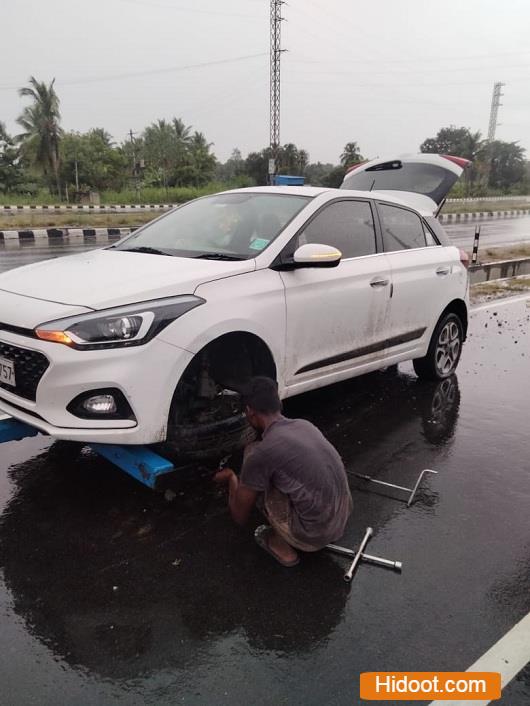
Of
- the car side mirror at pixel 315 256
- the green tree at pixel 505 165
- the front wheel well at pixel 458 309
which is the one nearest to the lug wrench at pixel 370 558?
the car side mirror at pixel 315 256

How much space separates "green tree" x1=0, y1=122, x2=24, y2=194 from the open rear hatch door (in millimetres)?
45761

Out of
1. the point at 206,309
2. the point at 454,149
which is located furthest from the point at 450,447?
the point at 454,149

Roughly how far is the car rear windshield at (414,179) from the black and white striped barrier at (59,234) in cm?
1427

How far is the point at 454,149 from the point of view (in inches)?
2675

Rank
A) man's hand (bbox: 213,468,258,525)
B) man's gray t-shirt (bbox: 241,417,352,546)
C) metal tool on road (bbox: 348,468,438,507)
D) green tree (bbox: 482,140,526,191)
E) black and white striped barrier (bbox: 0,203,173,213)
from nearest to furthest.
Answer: man's gray t-shirt (bbox: 241,417,352,546)
man's hand (bbox: 213,468,258,525)
metal tool on road (bbox: 348,468,438,507)
black and white striped barrier (bbox: 0,203,173,213)
green tree (bbox: 482,140,526,191)

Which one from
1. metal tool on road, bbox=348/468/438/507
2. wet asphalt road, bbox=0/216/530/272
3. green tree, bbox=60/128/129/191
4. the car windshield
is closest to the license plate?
the car windshield

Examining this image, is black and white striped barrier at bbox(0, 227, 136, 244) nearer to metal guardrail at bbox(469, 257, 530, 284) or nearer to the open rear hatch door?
metal guardrail at bbox(469, 257, 530, 284)

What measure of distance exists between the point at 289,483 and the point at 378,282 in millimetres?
2207

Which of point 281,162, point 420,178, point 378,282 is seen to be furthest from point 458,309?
point 281,162

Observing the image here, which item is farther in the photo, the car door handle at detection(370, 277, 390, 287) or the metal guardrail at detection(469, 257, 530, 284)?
the metal guardrail at detection(469, 257, 530, 284)

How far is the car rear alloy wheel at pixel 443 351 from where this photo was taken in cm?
531

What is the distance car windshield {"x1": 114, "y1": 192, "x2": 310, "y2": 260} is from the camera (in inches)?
148

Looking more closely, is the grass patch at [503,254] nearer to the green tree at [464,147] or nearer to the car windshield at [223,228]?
the car windshield at [223,228]

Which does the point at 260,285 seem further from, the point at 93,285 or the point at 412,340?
the point at 412,340
